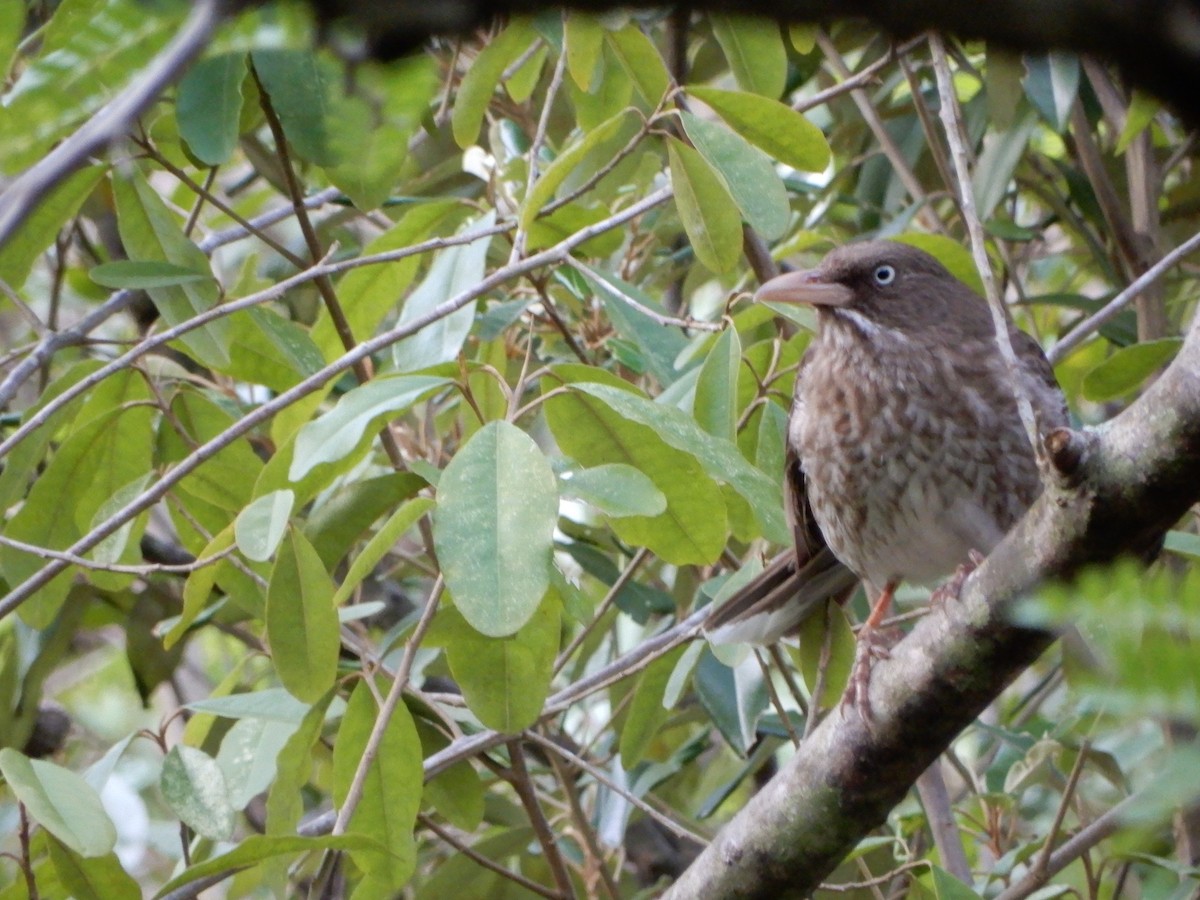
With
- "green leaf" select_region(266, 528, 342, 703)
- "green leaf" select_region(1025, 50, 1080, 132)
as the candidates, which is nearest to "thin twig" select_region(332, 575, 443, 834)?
"green leaf" select_region(266, 528, 342, 703)

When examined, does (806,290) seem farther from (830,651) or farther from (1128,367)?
(830,651)

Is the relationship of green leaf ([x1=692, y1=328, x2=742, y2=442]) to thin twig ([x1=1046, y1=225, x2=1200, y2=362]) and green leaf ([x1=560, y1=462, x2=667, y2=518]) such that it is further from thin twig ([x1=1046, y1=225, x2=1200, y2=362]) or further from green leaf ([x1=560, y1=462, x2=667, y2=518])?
thin twig ([x1=1046, y1=225, x2=1200, y2=362])

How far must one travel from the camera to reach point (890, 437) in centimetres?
430

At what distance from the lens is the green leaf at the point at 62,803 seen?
3074 mm

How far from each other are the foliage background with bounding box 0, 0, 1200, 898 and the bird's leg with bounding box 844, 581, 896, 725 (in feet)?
0.35

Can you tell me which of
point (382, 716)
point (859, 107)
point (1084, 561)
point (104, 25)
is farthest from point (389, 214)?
point (104, 25)

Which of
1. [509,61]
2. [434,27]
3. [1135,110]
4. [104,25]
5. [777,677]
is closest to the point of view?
[434,27]

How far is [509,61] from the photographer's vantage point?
153 inches

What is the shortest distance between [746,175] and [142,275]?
147cm

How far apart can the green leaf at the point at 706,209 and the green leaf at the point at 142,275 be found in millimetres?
1224

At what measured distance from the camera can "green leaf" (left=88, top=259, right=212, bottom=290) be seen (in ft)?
11.8

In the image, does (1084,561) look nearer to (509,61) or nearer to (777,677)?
(509,61)

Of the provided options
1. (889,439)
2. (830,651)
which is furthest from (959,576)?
(889,439)

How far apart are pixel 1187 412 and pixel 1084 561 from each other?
0.32 metres
